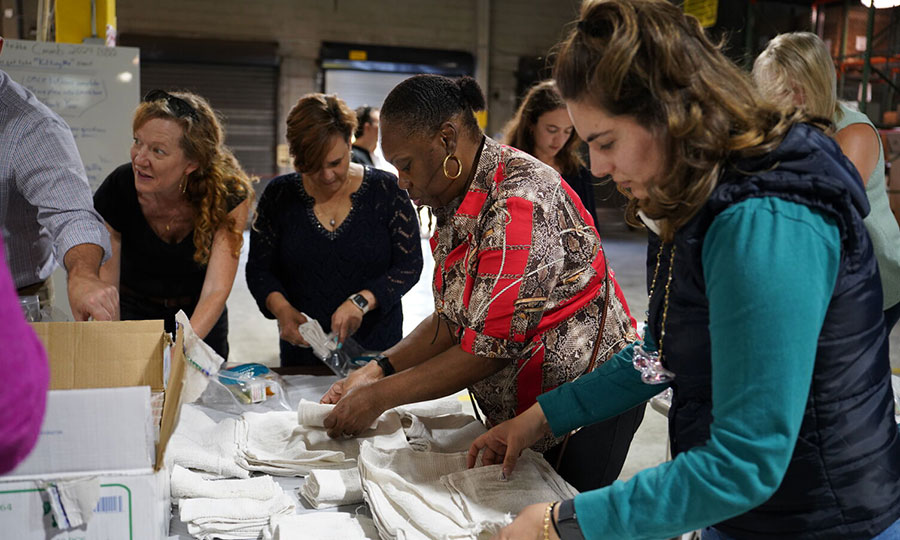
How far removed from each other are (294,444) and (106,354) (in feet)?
1.60

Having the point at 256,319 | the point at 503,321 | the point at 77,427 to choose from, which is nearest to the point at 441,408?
the point at 503,321

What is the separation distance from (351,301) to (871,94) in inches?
471

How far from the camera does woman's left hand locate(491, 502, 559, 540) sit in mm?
983

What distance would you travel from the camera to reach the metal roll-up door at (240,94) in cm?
1055

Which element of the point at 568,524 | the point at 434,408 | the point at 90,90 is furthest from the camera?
the point at 90,90

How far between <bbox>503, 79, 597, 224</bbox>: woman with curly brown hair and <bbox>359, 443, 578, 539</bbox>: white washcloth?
2073mm

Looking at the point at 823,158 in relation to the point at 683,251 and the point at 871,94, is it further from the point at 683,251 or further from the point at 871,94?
the point at 871,94

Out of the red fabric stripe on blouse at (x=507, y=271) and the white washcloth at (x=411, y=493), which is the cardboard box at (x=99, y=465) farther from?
the red fabric stripe on blouse at (x=507, y=271)

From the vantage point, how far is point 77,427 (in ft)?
3.53

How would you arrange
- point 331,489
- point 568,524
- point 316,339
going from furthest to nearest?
point 316,339 < point 331,489 < point 568,524

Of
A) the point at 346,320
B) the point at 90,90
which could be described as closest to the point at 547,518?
the point at 346,320

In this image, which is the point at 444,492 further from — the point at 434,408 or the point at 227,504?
the point at 434,408

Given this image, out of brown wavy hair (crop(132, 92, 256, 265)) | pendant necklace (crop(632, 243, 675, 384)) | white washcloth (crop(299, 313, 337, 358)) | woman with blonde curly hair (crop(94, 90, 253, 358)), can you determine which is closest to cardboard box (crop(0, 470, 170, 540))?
pendant necklace (crop(632, 243, 675, 384))

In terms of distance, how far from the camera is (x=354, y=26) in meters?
11.3
